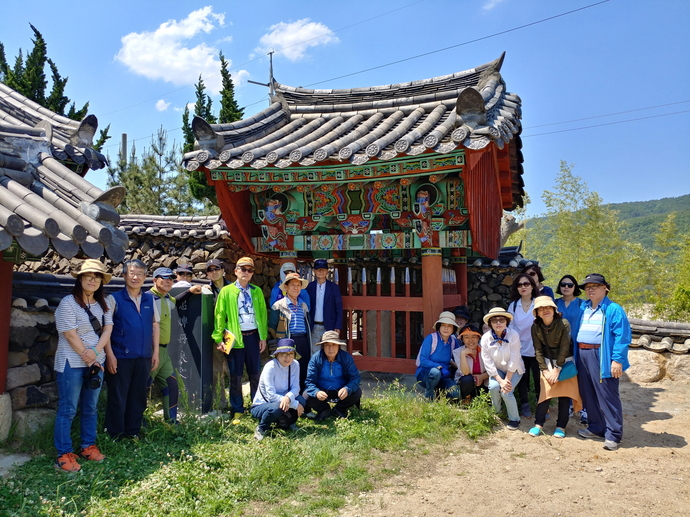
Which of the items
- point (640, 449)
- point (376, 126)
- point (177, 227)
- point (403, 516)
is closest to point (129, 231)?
point (177, 227)

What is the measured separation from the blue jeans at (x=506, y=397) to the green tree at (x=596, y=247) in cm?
1308

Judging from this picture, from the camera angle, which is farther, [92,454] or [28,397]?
[28,397]

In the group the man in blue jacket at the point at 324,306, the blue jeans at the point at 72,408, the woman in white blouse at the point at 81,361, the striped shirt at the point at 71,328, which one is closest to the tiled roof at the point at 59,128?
the woman in white blouse at the point at 81,361

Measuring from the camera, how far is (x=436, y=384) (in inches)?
238

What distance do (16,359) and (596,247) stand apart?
17747 millimetres

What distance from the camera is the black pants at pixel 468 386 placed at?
599 centimetres

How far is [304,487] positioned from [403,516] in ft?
2.87

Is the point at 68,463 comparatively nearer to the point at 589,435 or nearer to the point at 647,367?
the point at 589,435

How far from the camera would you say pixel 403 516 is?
3.54 meters

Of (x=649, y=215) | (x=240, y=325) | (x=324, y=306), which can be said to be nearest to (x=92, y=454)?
(x=240, y=325)

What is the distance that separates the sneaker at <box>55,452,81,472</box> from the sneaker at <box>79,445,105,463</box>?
6.1 inches

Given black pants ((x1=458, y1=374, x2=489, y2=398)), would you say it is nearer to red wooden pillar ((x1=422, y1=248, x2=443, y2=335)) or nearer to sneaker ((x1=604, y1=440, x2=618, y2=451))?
red wooden pillar ((x1=422, y1=248, x2=443, y2=335))

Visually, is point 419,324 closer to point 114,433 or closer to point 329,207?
point 329,207

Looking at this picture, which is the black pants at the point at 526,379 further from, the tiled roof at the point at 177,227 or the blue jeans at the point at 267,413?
the tiled roof at the point at 177,227
